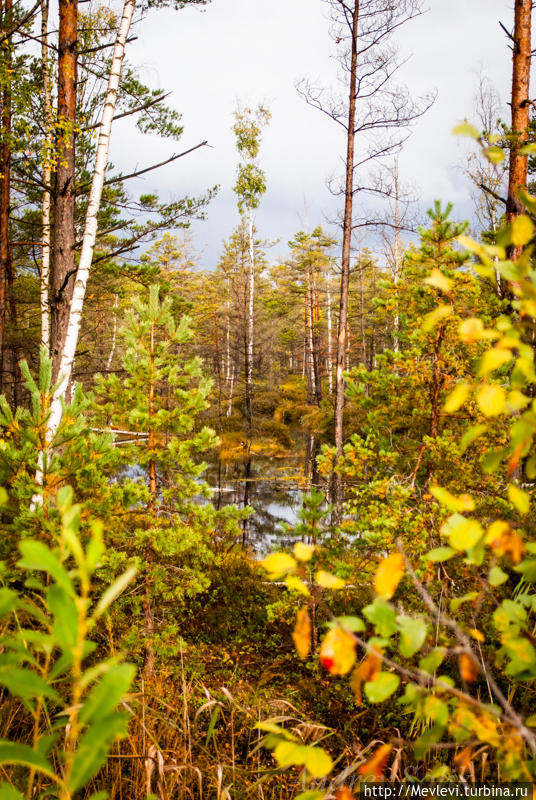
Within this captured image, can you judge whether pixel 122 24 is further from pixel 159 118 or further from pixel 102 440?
pixel 102 440

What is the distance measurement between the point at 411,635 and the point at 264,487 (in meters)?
14.8

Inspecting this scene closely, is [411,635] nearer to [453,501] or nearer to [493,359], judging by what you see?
[453,501]

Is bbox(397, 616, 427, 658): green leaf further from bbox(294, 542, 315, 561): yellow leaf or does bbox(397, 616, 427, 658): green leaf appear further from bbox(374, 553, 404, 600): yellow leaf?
bbox(294, 542, 315, 561): yellow leaf

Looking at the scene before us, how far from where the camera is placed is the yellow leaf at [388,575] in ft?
2.20

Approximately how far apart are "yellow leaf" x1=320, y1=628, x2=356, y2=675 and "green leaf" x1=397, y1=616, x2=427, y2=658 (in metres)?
0.08

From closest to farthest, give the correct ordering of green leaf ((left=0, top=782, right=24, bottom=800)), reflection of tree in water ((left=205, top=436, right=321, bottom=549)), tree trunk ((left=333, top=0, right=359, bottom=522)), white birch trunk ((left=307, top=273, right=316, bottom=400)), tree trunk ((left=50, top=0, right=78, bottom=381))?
green leaf ((left=0, top=782, right=24, bottom=800)) → tree trunk ((left=50, top=0, right=78, bottom=381)) → tree trunk ((left=333, top=0, right=359, bottom=522)) → reflection of tree in water ((left=205, top=436, right=321, bottom=549)) → white birch trunk ((left=307, top=273, right=316, bottom=400))

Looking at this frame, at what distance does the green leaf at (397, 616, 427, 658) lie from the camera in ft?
2.07

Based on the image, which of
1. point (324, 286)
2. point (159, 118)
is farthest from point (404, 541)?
point (324, 286)

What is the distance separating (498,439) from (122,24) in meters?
6.12

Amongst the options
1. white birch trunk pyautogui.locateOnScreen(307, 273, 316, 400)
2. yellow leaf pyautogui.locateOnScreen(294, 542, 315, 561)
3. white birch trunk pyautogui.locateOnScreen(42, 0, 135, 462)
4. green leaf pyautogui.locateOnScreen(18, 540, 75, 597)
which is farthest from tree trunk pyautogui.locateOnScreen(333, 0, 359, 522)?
white birch trunk pyautogui.locateOnScreen(307, 273, 316, 400)

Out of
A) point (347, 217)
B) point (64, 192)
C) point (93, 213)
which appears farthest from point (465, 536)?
point (347, 217)

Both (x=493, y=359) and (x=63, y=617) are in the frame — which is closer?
(x=63, y=617)

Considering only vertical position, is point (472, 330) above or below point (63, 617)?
above

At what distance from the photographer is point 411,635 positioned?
645 mm
